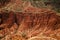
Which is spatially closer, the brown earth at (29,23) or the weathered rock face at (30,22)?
the brown earth at (29,23)

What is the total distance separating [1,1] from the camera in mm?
27141

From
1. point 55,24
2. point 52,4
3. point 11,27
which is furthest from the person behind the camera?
point 52,4

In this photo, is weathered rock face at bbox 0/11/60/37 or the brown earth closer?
the brown earth

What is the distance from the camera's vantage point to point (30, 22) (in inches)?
824

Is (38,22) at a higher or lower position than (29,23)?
higher

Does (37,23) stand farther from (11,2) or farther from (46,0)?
(11,2)

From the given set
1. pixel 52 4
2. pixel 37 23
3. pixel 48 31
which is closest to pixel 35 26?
pixel 37 23

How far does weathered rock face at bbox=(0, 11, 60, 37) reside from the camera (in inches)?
768

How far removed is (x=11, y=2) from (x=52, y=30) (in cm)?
926

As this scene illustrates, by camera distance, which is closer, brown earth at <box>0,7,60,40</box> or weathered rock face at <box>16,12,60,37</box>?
brown earth at <box>0,7,60,40</box>

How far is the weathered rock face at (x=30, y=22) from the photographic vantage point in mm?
19500

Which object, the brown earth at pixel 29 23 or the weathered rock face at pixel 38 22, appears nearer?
the brown earth at pixel 29 23

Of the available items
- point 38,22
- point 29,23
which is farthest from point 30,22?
point 38,22

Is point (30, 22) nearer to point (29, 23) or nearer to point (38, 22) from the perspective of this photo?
point (29, 23)
